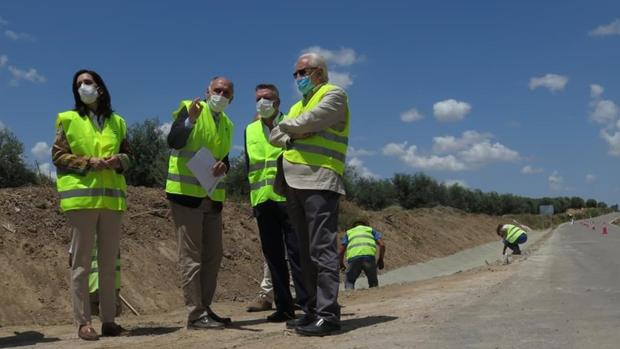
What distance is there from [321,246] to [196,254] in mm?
Result: 1290

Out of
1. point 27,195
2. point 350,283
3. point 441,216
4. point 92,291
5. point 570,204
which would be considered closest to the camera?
point 92,291

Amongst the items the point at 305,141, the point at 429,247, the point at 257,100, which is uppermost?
the point at 257,100

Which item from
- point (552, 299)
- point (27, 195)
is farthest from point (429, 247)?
point (552, 299)

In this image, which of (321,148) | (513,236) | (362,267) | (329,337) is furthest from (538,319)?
(513,236)

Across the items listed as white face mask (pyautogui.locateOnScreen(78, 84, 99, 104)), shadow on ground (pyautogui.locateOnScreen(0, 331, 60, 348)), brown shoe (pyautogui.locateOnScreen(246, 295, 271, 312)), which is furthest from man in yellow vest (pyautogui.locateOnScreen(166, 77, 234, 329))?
brown shoe (pyautogui.locateOnScreen(246, 295, 271, 312))

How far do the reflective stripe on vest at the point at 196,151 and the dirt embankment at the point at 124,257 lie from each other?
4.47 meters

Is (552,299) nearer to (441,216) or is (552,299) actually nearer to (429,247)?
(429,247)

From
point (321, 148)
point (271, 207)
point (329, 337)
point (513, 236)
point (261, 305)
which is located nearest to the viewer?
point (329, 337)

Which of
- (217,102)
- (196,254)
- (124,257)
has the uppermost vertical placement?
(217,102)

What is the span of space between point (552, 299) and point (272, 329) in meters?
2.89

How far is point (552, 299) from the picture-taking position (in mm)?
6301

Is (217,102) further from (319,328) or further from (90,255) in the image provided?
(319,328)

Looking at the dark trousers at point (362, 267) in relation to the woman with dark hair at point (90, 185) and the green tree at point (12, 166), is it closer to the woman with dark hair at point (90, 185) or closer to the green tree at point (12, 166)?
the woman with dark hair at point (90, 185)

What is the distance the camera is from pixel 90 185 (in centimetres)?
545
